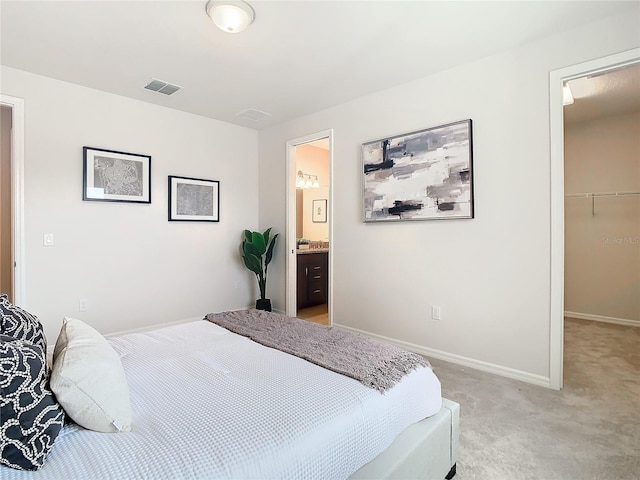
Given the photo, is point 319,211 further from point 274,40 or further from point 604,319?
point 604,319

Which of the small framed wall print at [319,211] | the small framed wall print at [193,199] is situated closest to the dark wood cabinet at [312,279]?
the small framed wall print at [319,211]

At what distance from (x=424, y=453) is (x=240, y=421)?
0.80m

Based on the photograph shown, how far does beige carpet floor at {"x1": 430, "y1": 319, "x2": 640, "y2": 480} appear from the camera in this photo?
1641 millimetres

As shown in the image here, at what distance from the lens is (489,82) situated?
2.74 metres

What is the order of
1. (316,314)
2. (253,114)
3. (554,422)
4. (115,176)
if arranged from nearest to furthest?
1. (554,422)
2. (115,176)
3. (253,114)
4. (316,314)

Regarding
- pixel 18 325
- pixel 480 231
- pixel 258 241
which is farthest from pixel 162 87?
pixel 480 231

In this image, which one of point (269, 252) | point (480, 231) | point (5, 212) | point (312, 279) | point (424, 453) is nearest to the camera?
point (424, 453)

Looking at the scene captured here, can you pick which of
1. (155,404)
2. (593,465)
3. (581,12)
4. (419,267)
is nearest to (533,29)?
(581,12)

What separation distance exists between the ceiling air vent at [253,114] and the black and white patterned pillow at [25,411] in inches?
138

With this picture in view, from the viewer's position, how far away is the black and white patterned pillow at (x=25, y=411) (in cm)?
83

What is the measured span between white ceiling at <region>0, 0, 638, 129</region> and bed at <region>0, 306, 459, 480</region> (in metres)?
2.10

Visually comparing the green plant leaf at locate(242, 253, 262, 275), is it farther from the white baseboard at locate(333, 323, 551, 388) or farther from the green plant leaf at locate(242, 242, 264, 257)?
the white baseboard at locate(333, 323, 551, 388)

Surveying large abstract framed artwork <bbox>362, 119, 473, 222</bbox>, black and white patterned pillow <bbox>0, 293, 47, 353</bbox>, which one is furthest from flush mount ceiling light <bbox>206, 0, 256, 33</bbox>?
black and white patterned pillow <bbox>0, 293, 47, 353</bbox>

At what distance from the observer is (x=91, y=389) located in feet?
3.39
